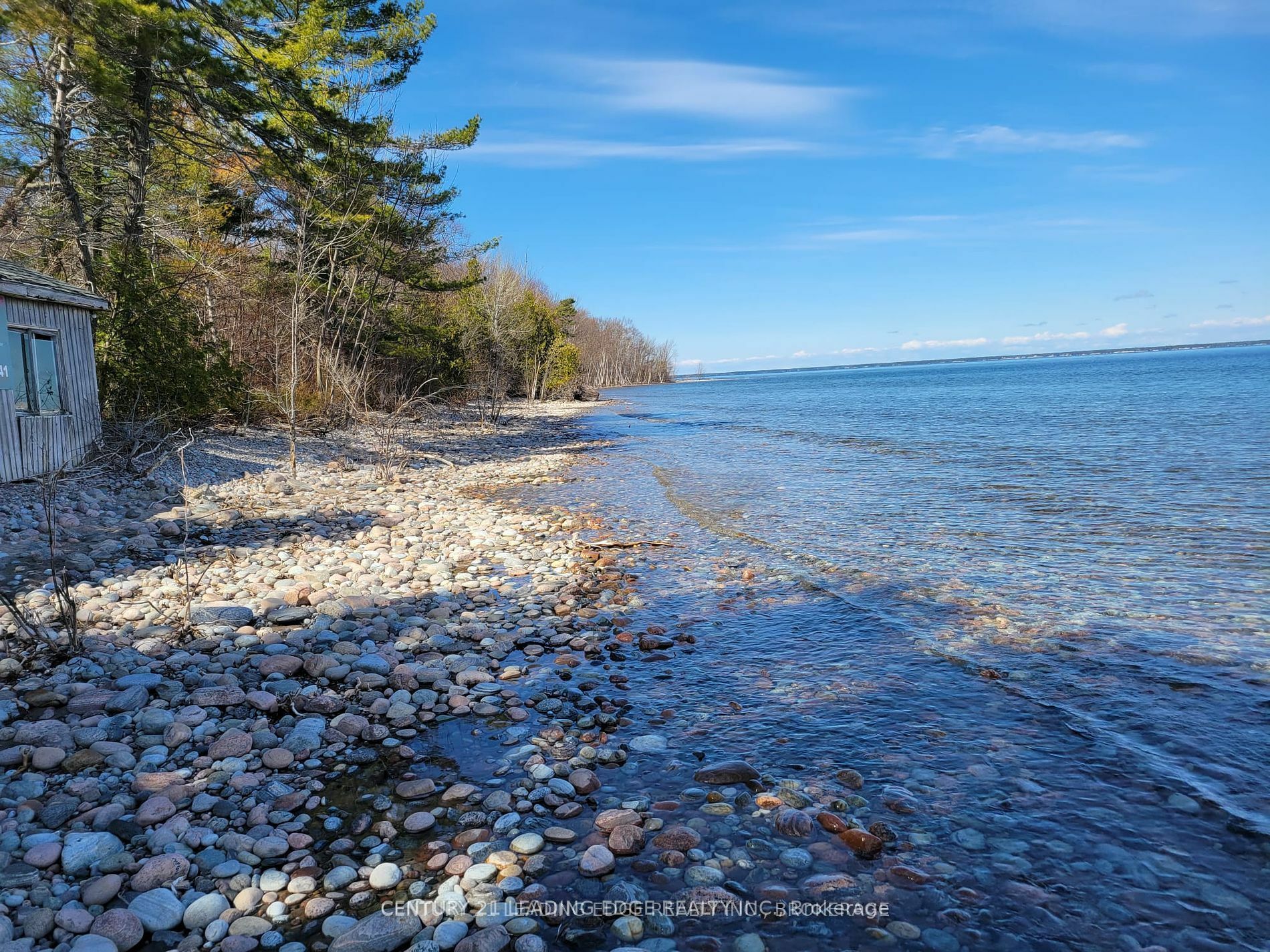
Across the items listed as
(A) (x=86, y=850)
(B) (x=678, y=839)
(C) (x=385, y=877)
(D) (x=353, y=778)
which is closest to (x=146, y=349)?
(D) (x=353, y=778)

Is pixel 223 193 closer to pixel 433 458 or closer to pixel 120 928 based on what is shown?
pixel 433 458

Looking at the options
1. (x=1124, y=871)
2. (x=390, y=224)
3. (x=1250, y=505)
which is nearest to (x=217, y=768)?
(x=1124, y=871)

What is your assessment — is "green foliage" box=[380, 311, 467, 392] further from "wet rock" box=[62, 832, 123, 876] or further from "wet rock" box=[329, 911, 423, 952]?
"wet rock" box=[329, 911, 423, 952]

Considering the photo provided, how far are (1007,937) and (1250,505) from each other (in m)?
12.7

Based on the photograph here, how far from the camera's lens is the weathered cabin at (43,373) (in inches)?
436

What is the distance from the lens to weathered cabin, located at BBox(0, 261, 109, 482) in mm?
11078

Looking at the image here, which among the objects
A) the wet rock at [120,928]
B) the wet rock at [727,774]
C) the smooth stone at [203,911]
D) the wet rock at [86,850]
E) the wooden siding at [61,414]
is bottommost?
the wet rock at [727,774]

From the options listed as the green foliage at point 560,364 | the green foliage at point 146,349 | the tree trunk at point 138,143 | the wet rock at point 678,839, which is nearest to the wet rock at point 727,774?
the wet rock at point 678,839

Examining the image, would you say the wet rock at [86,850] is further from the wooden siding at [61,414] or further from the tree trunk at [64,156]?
the tree trunk at [64,156]

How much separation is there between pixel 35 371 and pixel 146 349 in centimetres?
Answer: 312

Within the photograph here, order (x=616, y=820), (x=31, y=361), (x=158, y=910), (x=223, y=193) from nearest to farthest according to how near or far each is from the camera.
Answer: (x=158, y=910) < (x=616, y=820) < (x=31, y=361) < (x=223, y=193)

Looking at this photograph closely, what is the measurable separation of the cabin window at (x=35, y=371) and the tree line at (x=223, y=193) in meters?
1.58

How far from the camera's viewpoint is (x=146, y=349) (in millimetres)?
14758

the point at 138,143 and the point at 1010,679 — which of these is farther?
the point at 138,143
